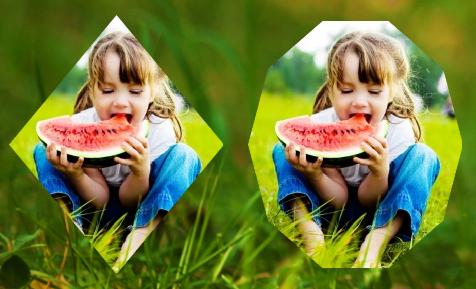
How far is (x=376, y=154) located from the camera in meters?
1.20

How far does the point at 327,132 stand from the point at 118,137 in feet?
0.75

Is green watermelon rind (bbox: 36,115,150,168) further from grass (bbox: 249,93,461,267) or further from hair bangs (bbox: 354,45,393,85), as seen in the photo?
hair bangs (bbox: 354,45,393,85)

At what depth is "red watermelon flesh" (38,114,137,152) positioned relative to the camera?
1.19 m

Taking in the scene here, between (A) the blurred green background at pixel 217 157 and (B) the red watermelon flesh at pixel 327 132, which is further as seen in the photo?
(A) the blurred green background at pixel 217 157

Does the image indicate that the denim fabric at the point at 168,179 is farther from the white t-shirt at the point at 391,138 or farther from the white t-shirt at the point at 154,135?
the white t-shirt at the point at 391,138

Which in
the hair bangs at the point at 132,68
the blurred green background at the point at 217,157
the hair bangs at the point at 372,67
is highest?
the hair bangs at the point at 132,68

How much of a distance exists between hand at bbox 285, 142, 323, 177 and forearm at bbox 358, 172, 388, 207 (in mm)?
56

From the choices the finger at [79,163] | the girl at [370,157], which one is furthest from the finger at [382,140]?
the finger at [79,163]

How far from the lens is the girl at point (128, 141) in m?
1.20

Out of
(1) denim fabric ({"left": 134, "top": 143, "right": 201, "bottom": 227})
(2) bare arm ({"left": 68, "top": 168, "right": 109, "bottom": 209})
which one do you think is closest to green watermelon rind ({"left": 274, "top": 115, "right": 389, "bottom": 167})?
(1) denim fabric ({"left": 134, "top": 143, "right": 201, "bottom": 227})

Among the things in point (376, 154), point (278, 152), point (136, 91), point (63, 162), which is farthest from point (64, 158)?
point (376, 154)

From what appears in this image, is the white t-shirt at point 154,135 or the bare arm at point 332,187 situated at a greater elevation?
the white t-shirt at point 154,135

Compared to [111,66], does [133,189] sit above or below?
below

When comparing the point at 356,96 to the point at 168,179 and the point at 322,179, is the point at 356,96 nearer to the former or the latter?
the point at 322,179
